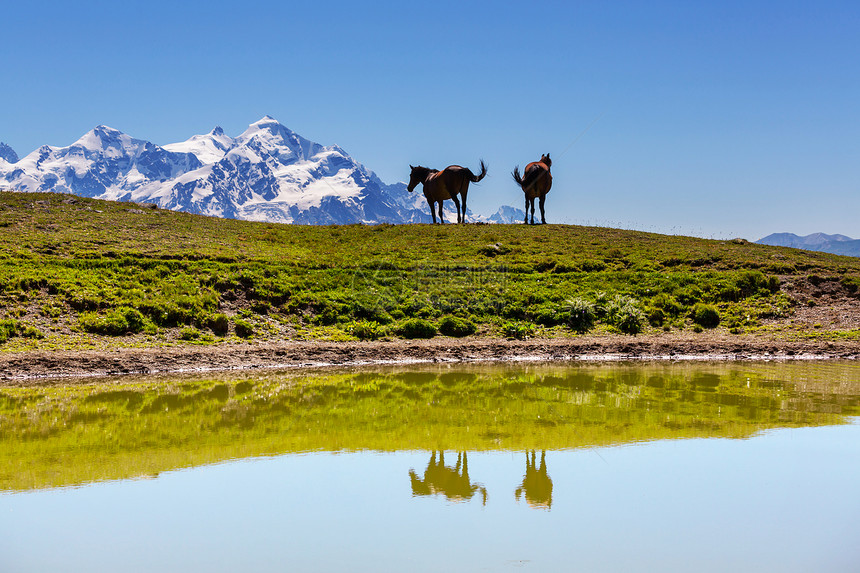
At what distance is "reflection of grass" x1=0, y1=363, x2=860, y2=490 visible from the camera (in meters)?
10.4

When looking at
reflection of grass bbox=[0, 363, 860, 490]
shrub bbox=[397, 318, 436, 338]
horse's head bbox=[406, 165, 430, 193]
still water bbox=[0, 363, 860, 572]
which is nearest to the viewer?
still water bbox=[0, 363, 860, 572]

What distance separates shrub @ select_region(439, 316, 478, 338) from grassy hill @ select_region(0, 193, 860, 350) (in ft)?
0.16

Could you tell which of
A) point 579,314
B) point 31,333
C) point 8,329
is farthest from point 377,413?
point 579,314

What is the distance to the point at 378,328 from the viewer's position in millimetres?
24203

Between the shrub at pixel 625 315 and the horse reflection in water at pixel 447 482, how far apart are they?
17307 millimetres

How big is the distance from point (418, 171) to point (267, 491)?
3806cm

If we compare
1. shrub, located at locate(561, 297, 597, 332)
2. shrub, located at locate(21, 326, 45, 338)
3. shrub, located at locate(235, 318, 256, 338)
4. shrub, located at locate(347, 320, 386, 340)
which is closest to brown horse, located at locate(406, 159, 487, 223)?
shrub, located at locate(561, 297, 597, 332)

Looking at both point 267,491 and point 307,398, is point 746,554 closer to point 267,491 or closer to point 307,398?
point 267,491

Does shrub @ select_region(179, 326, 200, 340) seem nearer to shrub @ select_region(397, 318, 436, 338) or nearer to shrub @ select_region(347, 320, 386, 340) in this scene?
shrub @ select_region(347, 320, 386, 340)

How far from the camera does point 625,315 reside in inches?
1009

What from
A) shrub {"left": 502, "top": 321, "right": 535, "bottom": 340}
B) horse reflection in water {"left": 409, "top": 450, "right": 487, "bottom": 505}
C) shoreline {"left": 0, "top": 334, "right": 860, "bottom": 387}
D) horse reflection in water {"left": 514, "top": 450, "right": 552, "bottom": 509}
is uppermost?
shrub {"left": 502, "top": 321, "right": 535, "bottom": 340}

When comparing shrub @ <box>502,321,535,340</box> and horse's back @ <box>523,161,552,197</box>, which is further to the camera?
horse's back @ <box>523,161,552,197</box>

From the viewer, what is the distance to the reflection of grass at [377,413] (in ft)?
34.0

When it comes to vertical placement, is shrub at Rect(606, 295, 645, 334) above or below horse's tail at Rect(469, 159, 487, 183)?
below
